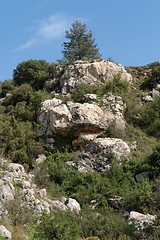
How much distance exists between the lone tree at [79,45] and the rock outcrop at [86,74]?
590 cm

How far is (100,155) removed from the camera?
22.7 m

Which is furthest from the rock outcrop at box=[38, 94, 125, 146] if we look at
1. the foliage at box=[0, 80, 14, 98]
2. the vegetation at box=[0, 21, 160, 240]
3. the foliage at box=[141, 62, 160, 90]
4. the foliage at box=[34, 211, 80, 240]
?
the foliage at box=[34, 211, 80, 240]

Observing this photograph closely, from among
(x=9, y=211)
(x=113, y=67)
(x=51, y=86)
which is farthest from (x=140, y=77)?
(x=9, y=211)

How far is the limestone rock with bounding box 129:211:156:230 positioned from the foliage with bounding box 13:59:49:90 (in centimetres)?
1677

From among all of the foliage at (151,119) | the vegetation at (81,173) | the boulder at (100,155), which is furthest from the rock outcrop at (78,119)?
the foliage at (151,119)

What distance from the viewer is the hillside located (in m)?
15.5

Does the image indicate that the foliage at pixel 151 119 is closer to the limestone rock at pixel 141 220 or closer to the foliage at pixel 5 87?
the foliage at pixel 5 87

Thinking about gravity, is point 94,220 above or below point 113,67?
below

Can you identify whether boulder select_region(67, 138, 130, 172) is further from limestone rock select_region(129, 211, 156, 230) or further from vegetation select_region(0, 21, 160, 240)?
limestone rock select_region(129, 211, 156, 230)

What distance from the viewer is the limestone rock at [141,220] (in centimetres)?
1573

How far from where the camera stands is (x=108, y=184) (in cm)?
2073

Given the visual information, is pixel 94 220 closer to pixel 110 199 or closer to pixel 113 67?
pixel 110 199

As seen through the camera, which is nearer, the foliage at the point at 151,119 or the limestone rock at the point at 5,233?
the limestone rock at the point at 5,233

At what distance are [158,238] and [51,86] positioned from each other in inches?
715
